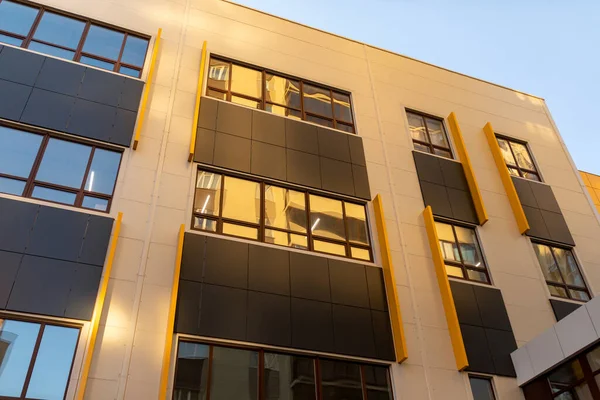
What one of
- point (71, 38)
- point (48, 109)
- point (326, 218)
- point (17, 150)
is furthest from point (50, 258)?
point (71, 38)

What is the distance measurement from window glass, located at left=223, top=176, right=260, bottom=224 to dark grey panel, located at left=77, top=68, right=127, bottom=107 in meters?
3.82

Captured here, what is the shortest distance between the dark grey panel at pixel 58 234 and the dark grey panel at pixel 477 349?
31.8ft

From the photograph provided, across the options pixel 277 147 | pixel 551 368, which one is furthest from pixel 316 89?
pixel 551 368

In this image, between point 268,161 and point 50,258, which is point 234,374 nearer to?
point 50,258

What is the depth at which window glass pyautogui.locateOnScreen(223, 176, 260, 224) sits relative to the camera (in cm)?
1323

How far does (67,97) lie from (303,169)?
663 cm

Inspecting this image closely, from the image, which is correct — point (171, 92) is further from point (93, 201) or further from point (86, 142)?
point (93, 201)

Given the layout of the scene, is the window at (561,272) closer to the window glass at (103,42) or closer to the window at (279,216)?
the window at (279,216)

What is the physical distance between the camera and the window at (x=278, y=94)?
1584 cm

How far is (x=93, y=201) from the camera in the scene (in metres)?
11.9

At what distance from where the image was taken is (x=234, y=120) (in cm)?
1477

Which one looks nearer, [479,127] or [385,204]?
[385,204]

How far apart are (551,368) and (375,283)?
14.9 feet

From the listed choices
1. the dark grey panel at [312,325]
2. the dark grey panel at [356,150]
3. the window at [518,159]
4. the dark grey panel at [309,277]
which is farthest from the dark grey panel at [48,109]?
the window at [518,159]
